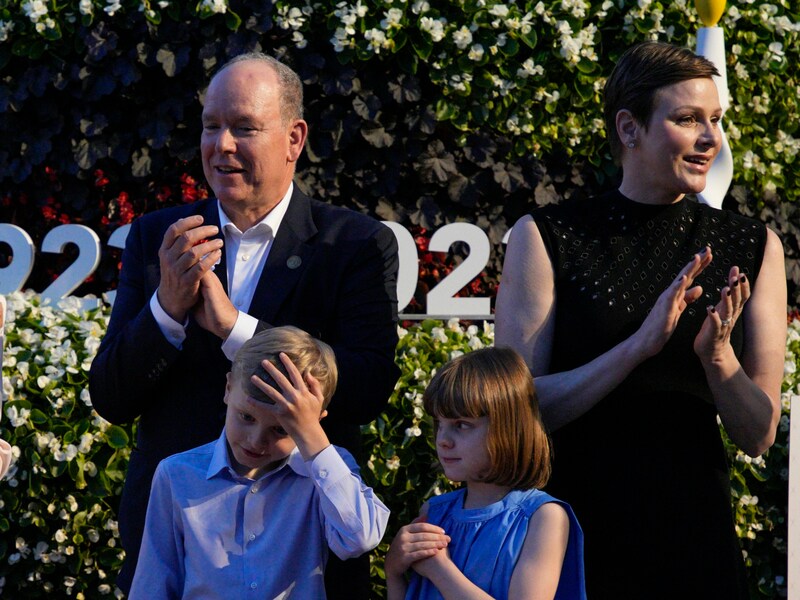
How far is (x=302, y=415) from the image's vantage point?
2441mm

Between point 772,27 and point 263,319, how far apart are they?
475 centimetres

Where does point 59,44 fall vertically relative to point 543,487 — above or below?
above

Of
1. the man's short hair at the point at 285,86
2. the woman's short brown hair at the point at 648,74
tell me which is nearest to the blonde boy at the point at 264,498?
the man's short hair at the point at 285,86

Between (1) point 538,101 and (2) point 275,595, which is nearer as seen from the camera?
(2) point 275,595

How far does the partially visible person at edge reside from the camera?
2.64 m

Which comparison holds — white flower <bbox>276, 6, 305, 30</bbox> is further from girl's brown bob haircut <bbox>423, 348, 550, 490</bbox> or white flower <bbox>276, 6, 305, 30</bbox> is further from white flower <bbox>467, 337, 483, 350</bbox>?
girl's brown bob haircut <bbox>423, 348, 550, 490</bbox>

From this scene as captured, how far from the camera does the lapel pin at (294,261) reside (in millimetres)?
2811

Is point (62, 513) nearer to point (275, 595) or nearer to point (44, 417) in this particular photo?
point (44, 417)

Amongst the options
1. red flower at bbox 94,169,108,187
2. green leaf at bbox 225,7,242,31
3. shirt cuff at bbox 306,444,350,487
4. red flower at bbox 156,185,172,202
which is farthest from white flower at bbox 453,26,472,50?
shirt cuff at bbox 306,444,350,487

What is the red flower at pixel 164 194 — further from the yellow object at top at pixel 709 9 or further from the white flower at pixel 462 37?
the yellow object at top at pixel 709 9

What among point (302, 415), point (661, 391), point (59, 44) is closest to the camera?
point (302, 415)

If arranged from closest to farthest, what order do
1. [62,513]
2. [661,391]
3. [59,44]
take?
[661,391] < [62,513] < [59,44]

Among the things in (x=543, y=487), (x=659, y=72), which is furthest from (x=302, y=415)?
(x=659, y=72)

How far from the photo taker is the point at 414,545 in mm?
2523
